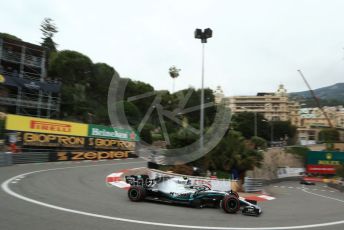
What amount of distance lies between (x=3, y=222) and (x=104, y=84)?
5940 cm

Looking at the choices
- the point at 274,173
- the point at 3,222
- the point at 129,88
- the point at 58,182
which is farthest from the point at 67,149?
the point at 129,88

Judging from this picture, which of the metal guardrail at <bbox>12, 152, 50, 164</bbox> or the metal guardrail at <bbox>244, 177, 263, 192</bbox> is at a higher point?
the metal guardrail at <bbox>12, 152, 50, 164</bbox>

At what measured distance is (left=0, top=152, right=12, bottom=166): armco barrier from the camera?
2175 cm

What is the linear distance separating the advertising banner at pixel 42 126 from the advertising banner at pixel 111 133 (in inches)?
40.1

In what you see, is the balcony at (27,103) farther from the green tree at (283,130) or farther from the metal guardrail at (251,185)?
the green tree at (283,130)

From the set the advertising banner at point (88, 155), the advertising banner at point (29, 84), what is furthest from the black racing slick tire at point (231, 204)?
the advertising banner at point (29, 84)

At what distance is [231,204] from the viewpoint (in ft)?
37.3

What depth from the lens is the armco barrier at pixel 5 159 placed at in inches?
856

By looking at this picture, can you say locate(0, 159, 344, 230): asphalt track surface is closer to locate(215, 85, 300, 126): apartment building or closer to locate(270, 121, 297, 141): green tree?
locate(270, 121, 297, 141): green tree

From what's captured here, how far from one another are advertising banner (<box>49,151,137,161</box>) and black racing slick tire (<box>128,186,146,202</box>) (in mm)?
16534

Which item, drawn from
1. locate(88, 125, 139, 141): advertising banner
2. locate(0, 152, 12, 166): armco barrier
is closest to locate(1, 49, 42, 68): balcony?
locate(88, 125, 139, 141): advertising banner

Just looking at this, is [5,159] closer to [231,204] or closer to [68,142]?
[68,142]

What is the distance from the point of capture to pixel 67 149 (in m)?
31.4

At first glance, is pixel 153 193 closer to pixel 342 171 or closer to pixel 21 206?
pixel 21 206
